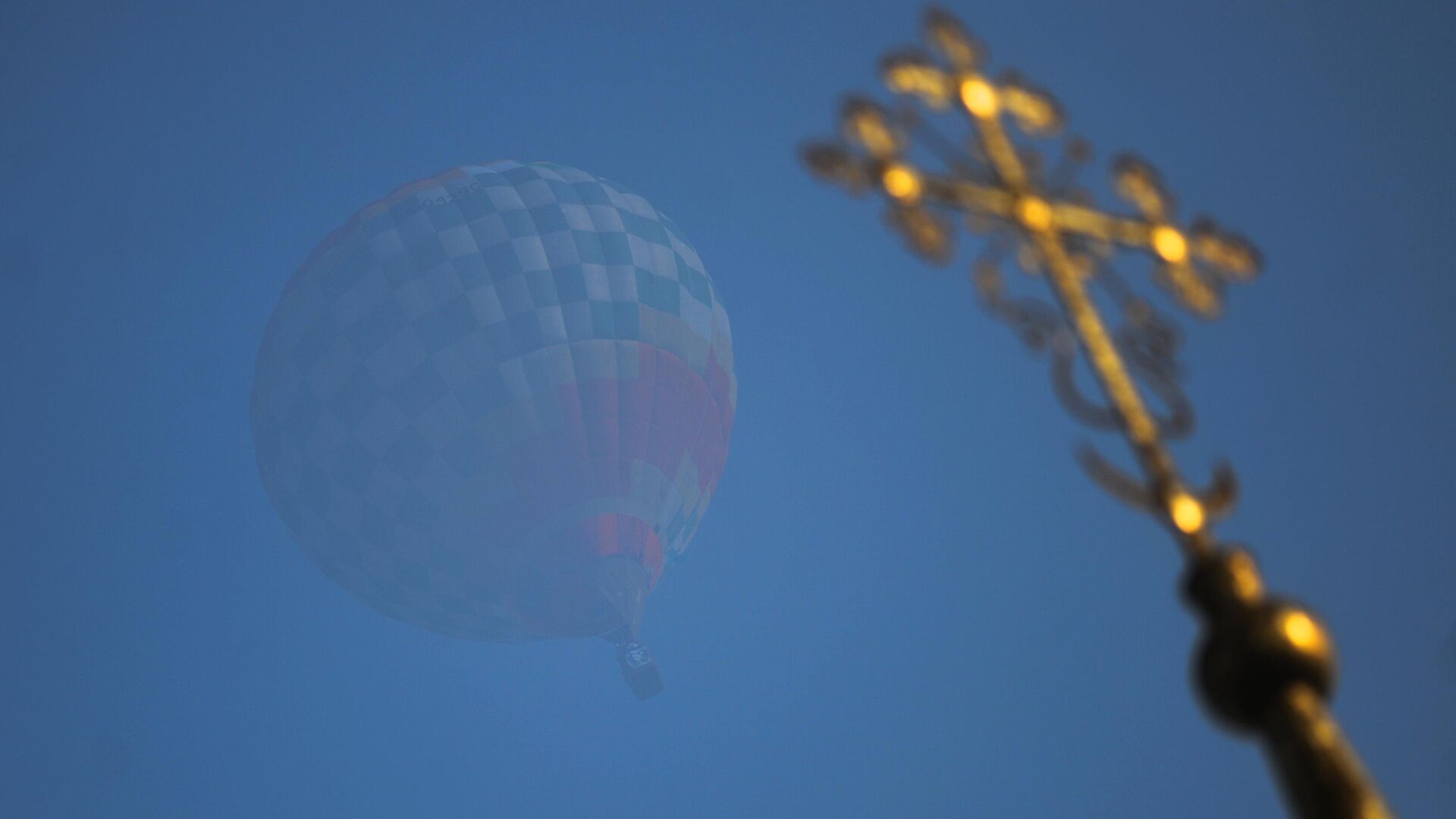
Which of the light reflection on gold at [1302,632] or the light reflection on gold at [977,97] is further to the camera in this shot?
the light reflection on gold at [977,97]

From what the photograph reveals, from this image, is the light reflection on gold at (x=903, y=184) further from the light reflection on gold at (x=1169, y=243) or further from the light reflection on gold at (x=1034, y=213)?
the light reflection on gold at (x=1169, y=243)

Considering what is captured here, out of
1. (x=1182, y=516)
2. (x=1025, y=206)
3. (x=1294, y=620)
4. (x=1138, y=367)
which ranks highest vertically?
(x=1025, y=206)

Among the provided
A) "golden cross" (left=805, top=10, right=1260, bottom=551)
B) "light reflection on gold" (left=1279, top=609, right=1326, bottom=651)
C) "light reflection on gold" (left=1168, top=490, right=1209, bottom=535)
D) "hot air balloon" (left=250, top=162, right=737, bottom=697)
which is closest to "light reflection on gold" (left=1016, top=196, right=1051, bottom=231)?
"golden cross" (left=805, top=10, right=1260, bottom=551)

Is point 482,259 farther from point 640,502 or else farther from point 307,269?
point 640,502

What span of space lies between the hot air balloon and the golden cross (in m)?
15.0

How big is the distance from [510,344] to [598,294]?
5.93 ft

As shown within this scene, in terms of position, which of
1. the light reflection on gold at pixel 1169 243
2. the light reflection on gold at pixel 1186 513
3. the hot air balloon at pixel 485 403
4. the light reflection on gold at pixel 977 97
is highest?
the hot air balloon at pixel 485 403

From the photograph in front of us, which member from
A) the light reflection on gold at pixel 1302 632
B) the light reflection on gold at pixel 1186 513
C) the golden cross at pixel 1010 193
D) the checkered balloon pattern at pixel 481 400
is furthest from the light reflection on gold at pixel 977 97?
the checkered balloon pattern at pixel 481 400

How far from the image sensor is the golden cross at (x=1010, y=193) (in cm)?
325

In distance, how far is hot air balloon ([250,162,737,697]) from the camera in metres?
17.8

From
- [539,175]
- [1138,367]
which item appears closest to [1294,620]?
[1138,367]

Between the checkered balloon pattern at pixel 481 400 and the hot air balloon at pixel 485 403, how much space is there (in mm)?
33

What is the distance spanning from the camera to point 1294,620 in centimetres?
232

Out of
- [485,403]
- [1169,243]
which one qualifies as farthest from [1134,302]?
[485,403]
